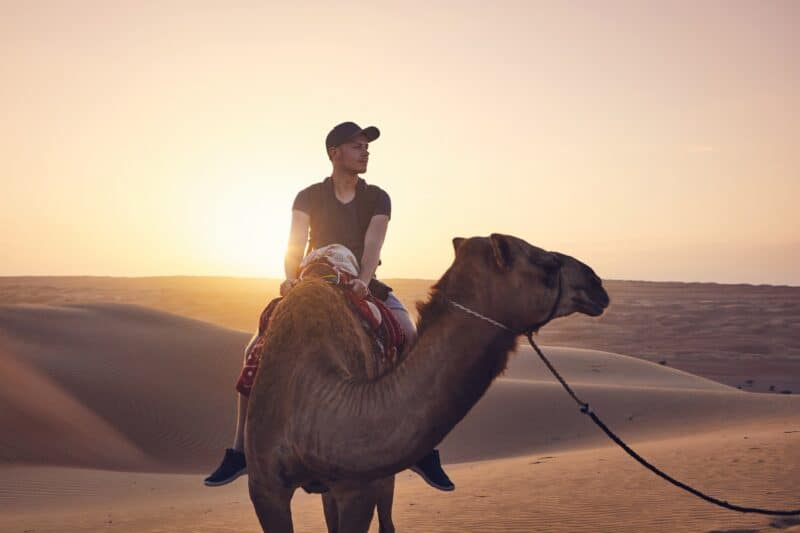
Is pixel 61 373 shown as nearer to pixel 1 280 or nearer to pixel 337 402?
pixel 337 402

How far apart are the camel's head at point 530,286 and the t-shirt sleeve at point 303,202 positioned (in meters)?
2.22

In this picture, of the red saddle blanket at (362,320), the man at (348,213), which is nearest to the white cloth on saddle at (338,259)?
the red saddle blanket at (362,320)

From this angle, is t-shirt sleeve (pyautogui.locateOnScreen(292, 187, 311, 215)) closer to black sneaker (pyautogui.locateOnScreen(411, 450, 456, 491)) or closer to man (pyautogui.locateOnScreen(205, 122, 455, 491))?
man (pyautogui.locateOnScreen(205, 122, 455, 491))

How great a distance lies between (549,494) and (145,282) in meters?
99.0

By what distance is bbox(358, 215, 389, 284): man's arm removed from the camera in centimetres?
663

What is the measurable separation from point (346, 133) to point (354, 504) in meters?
2.75

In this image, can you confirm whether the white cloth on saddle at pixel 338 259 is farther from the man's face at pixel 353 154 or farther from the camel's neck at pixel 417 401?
the camel's neck at pixel 417 401

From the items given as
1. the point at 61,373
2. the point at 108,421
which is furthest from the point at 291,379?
the point at 61,373

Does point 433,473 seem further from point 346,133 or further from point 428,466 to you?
point 346,133

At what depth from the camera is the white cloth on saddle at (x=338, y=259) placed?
622cm

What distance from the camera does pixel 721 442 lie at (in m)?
16.9

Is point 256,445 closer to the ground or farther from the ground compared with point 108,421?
farther from the ground

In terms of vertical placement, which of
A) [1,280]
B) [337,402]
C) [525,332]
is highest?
[525,332]

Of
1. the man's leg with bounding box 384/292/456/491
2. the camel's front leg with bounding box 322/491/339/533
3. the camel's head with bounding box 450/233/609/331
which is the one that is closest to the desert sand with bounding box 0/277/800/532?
the man's leg with bounding box 384/292/456/491
